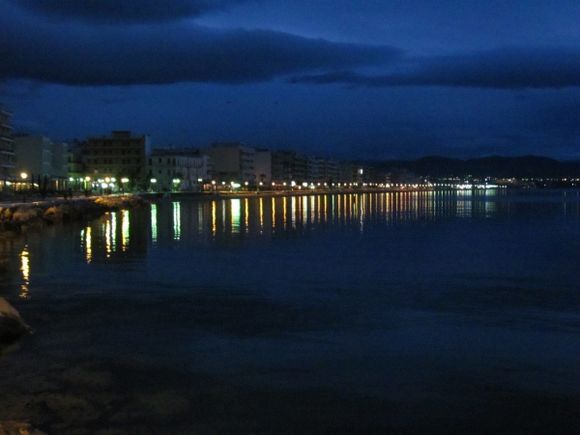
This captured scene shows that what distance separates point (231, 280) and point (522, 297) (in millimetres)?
8055

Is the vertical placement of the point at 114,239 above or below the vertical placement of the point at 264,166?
below

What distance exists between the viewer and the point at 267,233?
130ft

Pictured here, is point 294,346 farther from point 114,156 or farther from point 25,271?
point 114,156

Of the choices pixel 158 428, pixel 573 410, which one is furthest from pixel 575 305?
pixel 158 428

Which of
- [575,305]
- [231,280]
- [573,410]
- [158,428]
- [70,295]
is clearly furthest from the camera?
[231,280]

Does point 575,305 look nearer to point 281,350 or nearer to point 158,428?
point 281,350

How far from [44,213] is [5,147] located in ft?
121

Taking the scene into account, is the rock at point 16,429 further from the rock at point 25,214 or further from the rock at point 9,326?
the rock at point 25,214

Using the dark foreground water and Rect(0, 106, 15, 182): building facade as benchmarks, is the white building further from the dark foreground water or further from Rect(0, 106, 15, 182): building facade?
the dark foreground water

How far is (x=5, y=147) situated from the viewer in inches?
3201

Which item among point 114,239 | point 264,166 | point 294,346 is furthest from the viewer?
point 264,166

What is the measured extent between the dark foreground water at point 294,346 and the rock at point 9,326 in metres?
0.25

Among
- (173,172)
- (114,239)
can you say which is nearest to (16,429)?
(114,239)

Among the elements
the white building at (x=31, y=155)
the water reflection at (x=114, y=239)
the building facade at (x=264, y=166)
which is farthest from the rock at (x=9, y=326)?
the building facade at (x=264, y=166)
